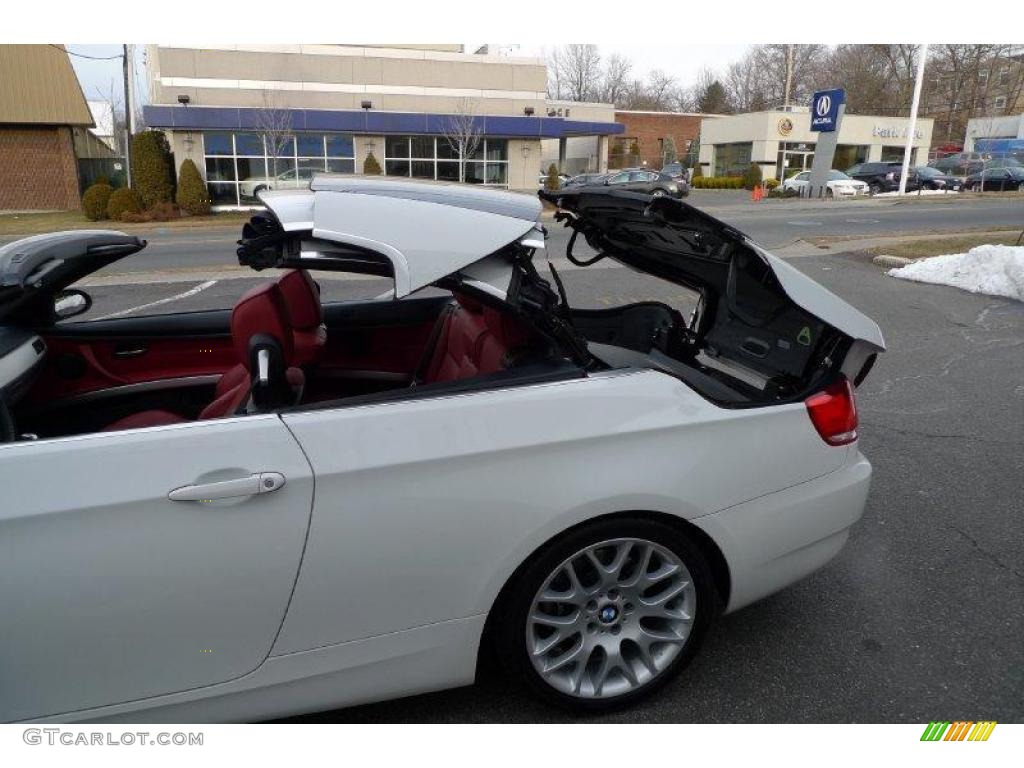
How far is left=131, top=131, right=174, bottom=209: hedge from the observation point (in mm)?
25250

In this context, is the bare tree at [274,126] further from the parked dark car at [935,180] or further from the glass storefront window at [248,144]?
the parked dark car at [935,180]

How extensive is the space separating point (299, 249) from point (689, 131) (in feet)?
210

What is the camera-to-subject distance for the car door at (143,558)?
72.4 inches

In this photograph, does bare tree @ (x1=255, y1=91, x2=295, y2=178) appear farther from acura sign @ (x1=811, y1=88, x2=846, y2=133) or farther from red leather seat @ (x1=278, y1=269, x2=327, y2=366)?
red leather seat @ (x1=278, y1=269, x2=327, y2=366)

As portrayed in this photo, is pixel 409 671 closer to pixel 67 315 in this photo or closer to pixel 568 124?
pixel 67 315

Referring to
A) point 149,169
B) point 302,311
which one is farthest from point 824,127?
point 302,311

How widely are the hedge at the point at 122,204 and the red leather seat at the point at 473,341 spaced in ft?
80.6

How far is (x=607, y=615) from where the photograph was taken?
96.3 inches

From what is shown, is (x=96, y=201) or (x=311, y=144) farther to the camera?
(x=311, y=144)

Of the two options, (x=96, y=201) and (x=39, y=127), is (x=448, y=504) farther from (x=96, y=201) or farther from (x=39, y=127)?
(x=39, y=127)

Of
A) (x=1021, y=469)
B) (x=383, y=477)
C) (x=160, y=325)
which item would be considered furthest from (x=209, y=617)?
(x=1021, y=469)

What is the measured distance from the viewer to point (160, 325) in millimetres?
3719

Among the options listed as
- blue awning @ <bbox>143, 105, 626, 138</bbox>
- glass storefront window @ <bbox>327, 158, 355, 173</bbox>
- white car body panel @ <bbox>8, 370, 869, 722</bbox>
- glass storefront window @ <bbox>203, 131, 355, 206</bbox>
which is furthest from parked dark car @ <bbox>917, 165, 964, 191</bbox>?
white car body panel @ <bbox>8, 370, 869, 722</bbox>

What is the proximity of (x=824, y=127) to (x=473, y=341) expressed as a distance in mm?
33665
